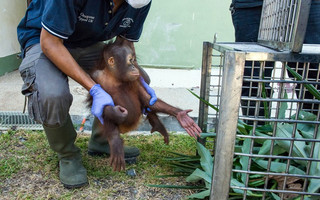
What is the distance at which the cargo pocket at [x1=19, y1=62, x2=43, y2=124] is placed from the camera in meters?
1.47

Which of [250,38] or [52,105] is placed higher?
[250,38]

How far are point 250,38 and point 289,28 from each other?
3.50 ft

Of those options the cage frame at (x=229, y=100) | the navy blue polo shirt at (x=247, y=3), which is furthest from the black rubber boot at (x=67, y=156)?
the navy blue polo shirt at (x=247, y=3)

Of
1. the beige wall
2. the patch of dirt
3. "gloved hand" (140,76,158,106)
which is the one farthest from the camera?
the beige wall

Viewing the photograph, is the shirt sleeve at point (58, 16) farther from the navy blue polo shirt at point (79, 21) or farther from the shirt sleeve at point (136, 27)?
the shirt sleeve at point (136, 27)

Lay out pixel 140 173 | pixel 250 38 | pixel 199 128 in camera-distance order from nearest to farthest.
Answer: pixel 199 128 → pixel 140 173 → pixel 250 38

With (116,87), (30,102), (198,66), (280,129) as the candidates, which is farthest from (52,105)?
(198,66)

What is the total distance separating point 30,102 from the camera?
4.94 feet

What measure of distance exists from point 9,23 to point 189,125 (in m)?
3.30

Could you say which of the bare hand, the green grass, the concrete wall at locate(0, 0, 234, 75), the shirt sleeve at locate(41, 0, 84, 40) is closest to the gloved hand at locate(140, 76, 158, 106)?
the bare hand

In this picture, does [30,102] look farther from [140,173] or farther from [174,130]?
[174,130]

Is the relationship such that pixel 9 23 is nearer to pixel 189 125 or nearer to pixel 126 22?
pixel 126 22

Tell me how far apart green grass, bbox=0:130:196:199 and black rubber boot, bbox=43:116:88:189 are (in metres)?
0.04

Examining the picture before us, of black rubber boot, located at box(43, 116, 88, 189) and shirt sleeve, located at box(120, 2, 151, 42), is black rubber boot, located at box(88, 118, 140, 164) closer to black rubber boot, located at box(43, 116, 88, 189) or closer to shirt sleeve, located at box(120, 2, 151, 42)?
black rubber boot, located at box(43, 116, 88, 189)
